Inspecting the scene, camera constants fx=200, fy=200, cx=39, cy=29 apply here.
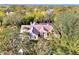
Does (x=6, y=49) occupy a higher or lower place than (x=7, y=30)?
lower

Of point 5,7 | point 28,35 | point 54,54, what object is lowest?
point 54,54

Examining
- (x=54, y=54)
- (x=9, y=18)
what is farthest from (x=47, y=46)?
(x=9, y=18)
